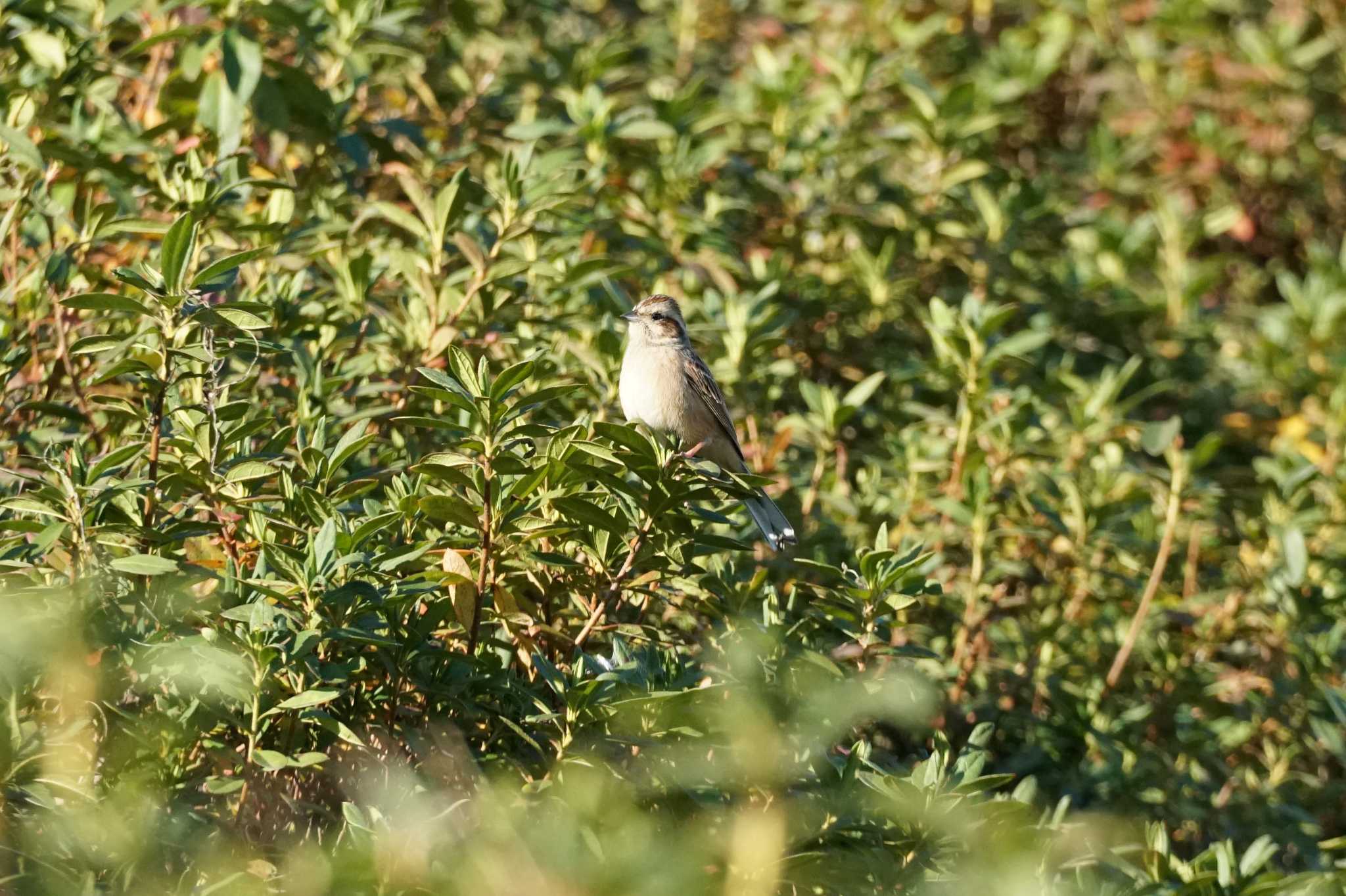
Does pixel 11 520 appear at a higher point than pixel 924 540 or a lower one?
higher

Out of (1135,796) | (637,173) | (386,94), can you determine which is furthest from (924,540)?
(386,94)

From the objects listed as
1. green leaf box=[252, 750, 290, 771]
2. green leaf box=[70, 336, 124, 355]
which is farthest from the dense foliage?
green leaf box=[70, 336, 124, 355]

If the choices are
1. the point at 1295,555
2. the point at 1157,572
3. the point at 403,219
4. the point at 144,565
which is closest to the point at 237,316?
the point at 144,565

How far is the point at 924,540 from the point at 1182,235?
11.2 ft

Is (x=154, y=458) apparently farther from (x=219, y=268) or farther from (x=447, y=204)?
(x=447, y=204)

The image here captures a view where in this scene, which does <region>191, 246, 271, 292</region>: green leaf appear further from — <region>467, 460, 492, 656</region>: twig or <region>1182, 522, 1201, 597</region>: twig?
<region>1182, 522, 1201, 597</region>: twig

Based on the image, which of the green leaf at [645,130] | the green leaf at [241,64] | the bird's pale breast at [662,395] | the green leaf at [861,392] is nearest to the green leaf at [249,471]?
the bird's pale breast at [662,395]

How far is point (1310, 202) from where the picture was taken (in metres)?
8.48

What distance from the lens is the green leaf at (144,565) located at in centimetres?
306

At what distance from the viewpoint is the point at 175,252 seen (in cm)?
335

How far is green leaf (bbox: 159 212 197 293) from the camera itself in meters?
3.34

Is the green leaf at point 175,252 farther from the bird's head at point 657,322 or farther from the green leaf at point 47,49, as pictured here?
the bird's head at point 657,322

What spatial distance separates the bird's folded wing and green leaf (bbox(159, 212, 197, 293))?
2.06m

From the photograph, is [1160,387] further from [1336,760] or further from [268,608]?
[268,608]
